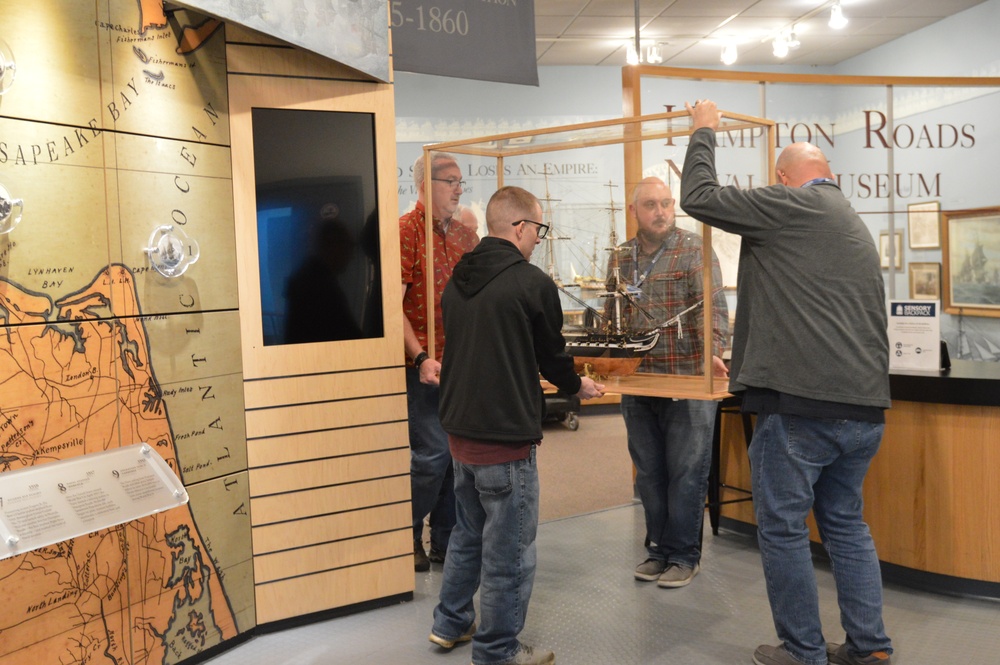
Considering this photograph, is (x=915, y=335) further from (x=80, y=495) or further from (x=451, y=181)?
(x=80, y=495)

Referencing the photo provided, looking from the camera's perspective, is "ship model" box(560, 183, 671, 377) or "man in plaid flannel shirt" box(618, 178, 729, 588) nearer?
"man in plaid flannel shirt" box(618, 178, 729, 588)

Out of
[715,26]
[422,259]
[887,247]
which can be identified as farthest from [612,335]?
[715,26]

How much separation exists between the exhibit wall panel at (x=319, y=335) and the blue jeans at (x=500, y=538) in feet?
2.19

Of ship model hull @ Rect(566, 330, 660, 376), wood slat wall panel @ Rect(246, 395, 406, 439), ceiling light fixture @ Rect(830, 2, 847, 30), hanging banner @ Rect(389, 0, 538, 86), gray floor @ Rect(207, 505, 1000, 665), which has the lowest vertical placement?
gray floor @ Rect(207, 505, 1000, 665)

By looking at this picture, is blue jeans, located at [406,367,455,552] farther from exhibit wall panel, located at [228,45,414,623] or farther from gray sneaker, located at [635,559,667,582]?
gray sneaker, located at [635,559,667,582]

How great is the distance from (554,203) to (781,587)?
1.75 meters

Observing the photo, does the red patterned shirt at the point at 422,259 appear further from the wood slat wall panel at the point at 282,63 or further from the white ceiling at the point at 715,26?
the white ceiling at the point at 715,26

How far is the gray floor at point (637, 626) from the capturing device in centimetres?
292

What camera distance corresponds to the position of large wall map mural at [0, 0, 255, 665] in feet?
7.72

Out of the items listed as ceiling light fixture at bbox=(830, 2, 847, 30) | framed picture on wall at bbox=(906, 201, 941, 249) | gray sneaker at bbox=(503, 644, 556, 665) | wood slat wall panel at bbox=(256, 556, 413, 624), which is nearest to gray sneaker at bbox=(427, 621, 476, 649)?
gray sneaker at bbox=(503, 644, 556, 665)

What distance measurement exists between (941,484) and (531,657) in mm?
1775

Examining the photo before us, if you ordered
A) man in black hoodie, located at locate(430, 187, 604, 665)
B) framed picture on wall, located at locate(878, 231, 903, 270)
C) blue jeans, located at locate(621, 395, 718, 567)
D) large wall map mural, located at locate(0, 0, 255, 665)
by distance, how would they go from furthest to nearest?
framed picture on wall, located at locate(878, 231, 903, 270), blue jeans, located at locate(621, 395, 718, 567), man in black hoodie, located at locate(430, 187, 604, 665), large wall map mural, located at locate(0, 0, 255, 665)

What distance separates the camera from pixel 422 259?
3.79 meters

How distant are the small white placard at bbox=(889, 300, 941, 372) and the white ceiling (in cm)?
434
